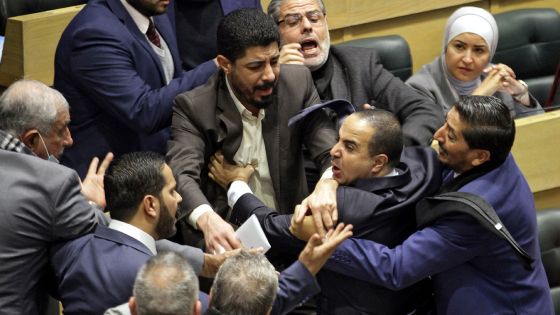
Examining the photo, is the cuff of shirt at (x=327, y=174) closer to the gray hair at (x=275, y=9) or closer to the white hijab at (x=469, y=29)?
the gray hair at (x=275, y=9)

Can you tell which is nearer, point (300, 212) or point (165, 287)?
point (165, 287)

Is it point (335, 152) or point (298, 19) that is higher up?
point (298, 19)

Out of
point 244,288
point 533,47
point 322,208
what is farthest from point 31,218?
point 533,47

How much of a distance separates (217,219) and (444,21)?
5.92 ft

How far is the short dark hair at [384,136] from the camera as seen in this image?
2.71 meters

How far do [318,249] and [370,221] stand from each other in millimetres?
186

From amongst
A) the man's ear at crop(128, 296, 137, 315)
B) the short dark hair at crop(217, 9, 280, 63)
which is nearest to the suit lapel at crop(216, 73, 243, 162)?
the short dark hair at crop(217, 9, 280, 63)

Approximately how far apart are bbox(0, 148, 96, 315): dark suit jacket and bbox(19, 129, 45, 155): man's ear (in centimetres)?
10

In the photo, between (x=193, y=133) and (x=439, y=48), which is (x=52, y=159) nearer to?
(x=193, y=133)

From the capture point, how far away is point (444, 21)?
4.26 m

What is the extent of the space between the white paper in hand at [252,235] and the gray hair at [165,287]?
452 mm

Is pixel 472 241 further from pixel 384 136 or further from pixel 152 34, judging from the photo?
pixel 152 34

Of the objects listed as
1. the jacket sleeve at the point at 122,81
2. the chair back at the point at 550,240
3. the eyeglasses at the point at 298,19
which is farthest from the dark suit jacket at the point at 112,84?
the chair back at the point at 550,240

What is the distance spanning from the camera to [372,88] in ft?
10.7
